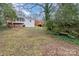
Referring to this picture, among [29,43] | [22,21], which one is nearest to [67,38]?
[29,43]

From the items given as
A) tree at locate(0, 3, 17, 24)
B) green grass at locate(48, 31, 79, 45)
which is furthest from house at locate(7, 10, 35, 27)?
green grass at locate(48, 31, 79, 45)

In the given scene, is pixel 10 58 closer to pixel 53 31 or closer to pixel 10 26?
pixel 10 26

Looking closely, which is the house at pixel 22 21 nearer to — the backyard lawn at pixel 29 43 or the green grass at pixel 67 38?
the backyard lawn at pixel 29 43

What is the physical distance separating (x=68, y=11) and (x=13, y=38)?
2.13 feet

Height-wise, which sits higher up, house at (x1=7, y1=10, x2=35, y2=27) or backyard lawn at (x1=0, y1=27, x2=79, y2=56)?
house at (x1=7, y1=10, x2=35, y2=27)

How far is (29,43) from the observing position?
86.4 inches

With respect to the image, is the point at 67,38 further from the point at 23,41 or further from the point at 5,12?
→ the point at 5,12

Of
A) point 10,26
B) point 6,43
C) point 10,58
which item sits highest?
point 10,26

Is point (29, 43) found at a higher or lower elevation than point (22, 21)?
lower

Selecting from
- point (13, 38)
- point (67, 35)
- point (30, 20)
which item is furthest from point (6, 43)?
point (67, 35)

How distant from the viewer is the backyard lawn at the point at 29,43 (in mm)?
2178

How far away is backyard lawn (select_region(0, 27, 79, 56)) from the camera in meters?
2.18

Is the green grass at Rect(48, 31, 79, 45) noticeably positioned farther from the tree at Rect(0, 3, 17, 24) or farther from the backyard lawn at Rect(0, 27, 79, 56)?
the tree at Rect(0, 3, 17, 24)

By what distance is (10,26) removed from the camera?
2205mm
